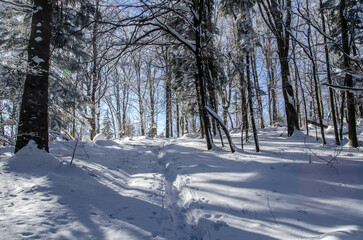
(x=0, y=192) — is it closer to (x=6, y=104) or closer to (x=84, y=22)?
(x=6, y=104)

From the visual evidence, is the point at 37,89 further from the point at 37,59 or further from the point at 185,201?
the point at 185,201

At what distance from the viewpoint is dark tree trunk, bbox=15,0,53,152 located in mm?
5047

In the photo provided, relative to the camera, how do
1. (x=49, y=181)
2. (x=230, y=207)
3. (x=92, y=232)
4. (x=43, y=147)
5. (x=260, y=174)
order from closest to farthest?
(x=92, y=232)
(x=230, y=207)
(x=49, y=181)
(x=260, y=174)
(x=43, y=147)

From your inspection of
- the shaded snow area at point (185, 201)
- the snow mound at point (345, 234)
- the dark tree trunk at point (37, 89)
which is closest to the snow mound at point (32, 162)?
the shaded snow area at point (185, 201)

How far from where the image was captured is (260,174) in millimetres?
4320

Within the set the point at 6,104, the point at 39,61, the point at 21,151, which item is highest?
the point at 39,61

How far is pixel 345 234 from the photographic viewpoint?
209cm

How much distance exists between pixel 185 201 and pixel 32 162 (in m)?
Result: 3.83

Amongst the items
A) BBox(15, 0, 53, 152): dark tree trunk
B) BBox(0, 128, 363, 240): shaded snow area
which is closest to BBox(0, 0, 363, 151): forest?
BBox(15, 0, 53, 152): dark tree trunk

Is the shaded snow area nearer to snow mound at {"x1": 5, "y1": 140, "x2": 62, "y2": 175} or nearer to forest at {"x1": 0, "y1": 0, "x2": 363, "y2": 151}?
snow mound at {"x1": 5, "y1": 140, "x2": 62, "y2": 175}

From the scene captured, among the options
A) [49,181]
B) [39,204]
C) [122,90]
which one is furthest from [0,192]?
[122,90]

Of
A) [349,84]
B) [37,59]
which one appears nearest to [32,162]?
[37,59]

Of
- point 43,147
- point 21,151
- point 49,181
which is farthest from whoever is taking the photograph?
point 43,147

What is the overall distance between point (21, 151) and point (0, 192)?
6.07 feet
